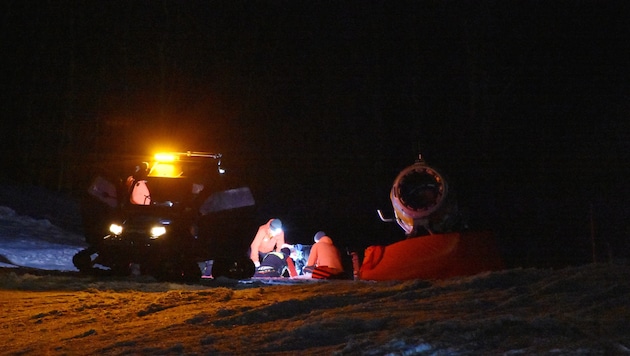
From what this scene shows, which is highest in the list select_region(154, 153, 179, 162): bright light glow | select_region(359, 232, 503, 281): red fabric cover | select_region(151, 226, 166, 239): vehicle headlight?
select_region(154, 153, 179, 162): bright light glow

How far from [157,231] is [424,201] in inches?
171

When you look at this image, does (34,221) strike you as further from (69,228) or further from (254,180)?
(254,180)

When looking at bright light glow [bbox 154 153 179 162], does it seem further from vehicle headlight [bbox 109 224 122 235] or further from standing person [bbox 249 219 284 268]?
standing person [bbox 249 219 284 268]

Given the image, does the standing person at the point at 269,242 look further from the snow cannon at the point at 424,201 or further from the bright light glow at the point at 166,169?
the snow cannon at the point at 424,201

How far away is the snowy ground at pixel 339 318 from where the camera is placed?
15.3 ft

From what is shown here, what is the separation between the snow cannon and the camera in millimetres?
11539

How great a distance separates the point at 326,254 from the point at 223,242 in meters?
1.91

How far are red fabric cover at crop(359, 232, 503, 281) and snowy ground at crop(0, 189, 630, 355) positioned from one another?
6.24 feet

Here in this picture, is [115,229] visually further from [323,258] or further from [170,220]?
[323,258]

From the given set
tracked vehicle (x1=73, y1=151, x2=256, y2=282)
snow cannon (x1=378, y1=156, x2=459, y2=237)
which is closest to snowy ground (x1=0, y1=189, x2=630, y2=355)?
tracked vehicle (x1=73, y1=151, x2=256, y2=282)

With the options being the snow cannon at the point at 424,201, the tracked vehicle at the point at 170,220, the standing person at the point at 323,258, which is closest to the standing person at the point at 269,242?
the standing person at the point at 323,258

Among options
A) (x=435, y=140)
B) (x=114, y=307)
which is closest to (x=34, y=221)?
(x=114, y=307)

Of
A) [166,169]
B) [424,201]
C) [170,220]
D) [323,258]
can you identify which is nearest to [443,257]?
[424,201]

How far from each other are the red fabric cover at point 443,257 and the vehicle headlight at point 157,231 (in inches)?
136
